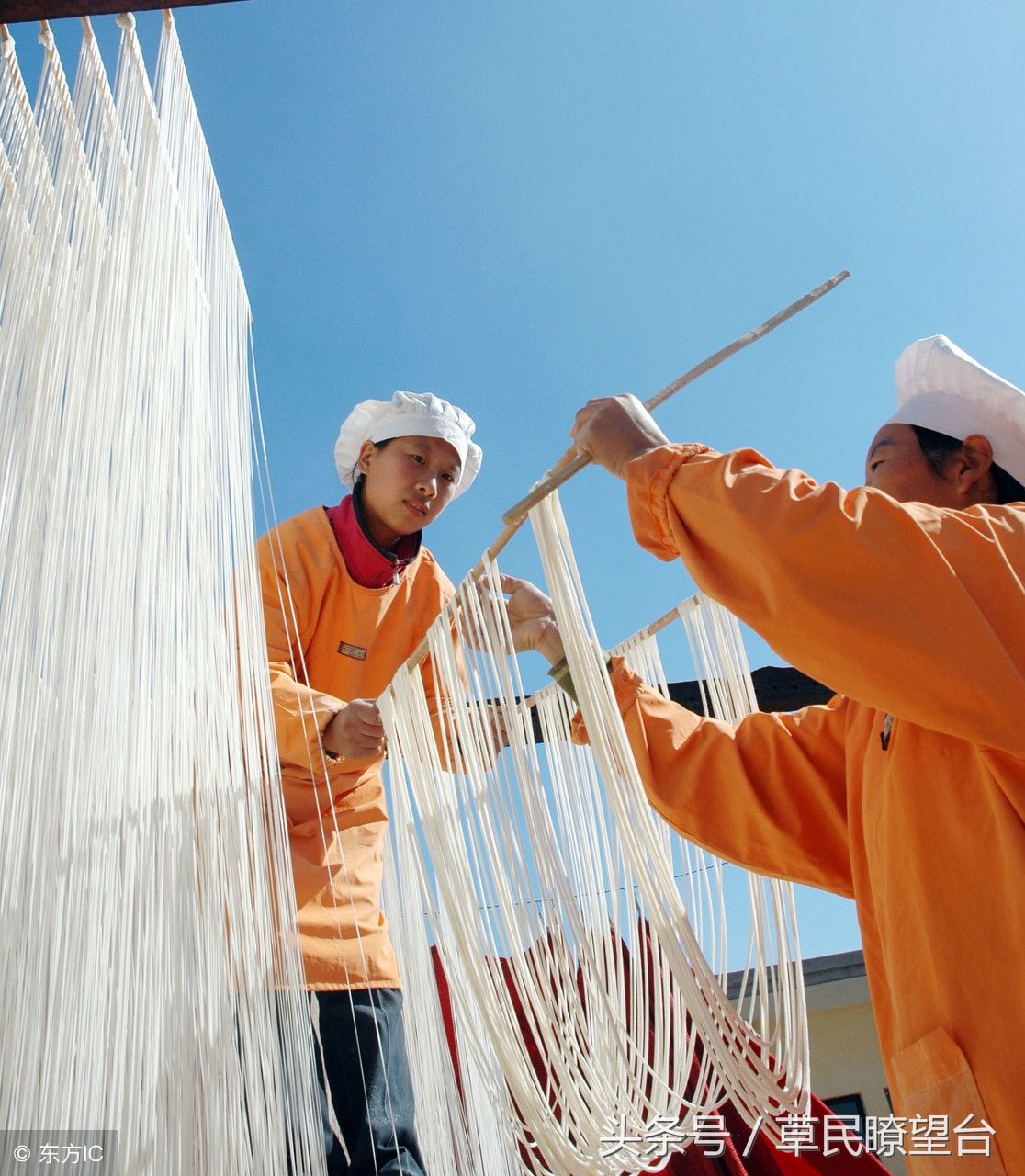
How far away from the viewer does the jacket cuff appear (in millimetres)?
1278

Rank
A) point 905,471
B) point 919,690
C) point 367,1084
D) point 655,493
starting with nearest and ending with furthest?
1. point 919,690
2. point 655,493
3. point 905,471
4. point 367,1084

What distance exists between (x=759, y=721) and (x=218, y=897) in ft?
2.85

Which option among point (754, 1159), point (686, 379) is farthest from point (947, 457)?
point (754, 1159)

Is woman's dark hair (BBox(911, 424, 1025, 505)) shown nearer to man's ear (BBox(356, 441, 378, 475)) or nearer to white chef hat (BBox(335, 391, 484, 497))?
white chef hat (BBox(335, 391, 484, 497))

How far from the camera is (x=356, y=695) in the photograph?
86.8 inches

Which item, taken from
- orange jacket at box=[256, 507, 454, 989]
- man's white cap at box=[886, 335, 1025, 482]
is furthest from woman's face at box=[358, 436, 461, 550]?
man's white cap at box=[886, 335, 1025, 482]

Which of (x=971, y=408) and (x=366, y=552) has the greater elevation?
(x=366, y=552)

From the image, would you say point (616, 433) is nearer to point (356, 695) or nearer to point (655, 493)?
point (655, 493)

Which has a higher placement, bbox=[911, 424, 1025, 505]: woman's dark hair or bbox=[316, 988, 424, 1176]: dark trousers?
bbox=[911, 424, 1025, 505]: woman's dark hair

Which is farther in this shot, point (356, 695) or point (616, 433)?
point (356, 695)

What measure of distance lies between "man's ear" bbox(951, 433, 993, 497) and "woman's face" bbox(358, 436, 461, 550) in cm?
106

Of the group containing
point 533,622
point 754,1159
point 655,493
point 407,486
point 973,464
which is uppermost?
point 407,486

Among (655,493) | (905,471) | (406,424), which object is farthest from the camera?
(406,424)

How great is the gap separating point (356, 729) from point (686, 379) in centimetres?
82
